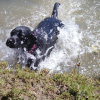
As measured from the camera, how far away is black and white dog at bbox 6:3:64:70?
3467 mm

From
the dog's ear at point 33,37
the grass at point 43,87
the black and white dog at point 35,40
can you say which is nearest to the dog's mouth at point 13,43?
the black and white dog at point 35,40

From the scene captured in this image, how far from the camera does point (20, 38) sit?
11.4 feet

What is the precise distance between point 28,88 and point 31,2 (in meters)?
4.20

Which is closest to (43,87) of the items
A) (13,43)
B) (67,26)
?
(13,43)

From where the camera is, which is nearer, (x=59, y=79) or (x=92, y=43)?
(x=59, y=79)

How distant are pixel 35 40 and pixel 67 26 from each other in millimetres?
1969

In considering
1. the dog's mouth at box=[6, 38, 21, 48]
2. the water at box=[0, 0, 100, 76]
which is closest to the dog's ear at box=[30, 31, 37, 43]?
the dog's mouth at box=[6, 38, 21, 48]

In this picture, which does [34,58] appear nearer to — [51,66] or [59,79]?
[51,66]

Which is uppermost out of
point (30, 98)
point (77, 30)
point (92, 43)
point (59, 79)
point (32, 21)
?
point (32, 21)

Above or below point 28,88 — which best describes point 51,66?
above

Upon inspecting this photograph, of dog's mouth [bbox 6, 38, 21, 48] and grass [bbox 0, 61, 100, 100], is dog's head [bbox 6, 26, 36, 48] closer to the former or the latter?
dog's mouth [bbox 6, 38, 21, 48]

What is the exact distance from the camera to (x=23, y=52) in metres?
3.92

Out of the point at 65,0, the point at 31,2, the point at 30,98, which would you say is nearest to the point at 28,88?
the point at 30,98

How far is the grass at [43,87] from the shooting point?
264cm
